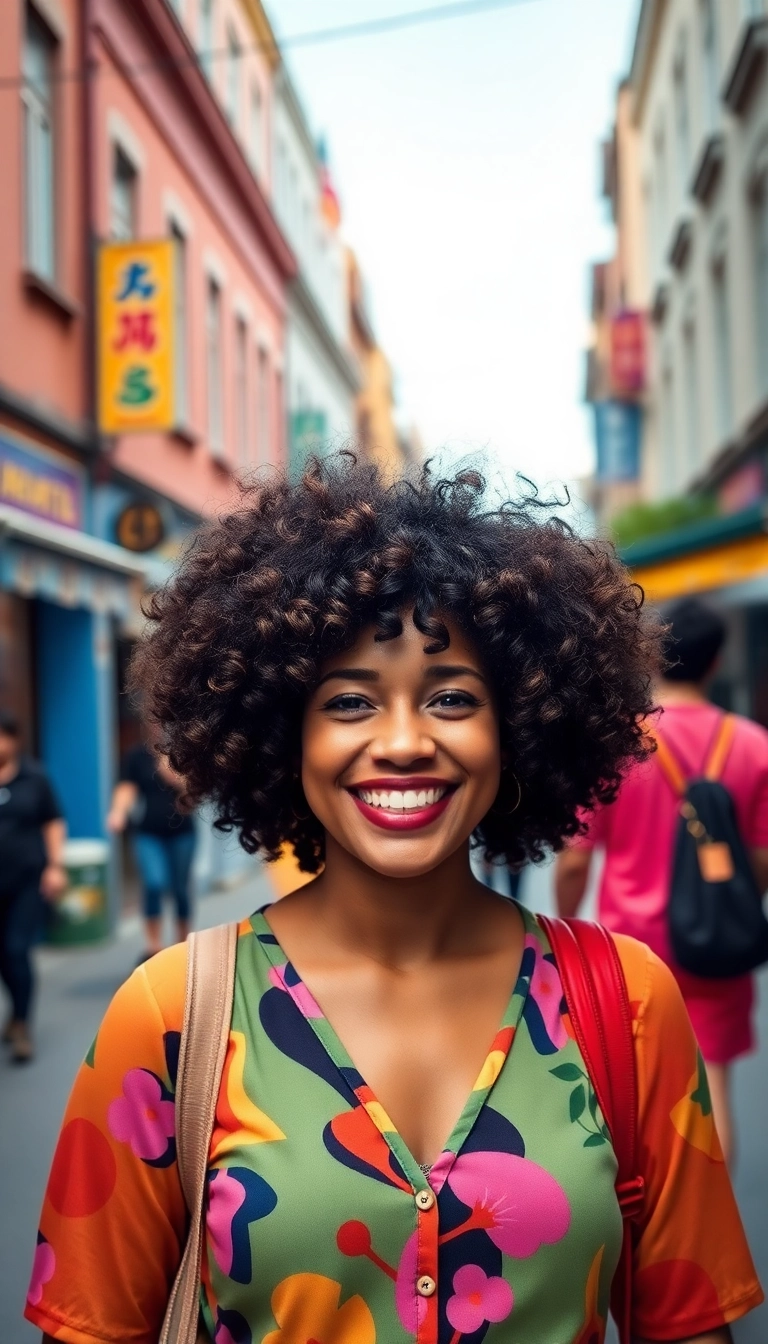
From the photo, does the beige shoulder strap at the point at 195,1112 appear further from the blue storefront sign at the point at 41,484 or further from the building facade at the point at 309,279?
the building facade at the point at 309,279

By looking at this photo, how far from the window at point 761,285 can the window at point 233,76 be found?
192 inches

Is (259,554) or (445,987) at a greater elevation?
(259,554)

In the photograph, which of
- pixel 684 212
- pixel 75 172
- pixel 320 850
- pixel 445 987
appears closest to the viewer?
pixel 445 987

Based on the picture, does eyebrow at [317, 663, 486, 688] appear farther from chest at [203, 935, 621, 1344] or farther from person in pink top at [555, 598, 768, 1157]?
person in pink top at [555, 598, 768, 1157]

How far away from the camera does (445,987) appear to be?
180 cm

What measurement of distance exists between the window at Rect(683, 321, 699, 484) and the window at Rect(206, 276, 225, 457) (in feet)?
21.2

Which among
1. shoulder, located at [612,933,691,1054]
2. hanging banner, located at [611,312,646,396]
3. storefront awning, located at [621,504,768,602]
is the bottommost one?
shoulder, located at [612,933,691,1054]

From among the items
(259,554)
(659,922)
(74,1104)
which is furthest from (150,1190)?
(659,922)

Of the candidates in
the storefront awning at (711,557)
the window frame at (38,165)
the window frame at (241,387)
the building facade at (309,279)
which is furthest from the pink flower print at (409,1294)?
the window frame at (241,387)

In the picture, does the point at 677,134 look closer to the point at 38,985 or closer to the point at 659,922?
the point at 38,985

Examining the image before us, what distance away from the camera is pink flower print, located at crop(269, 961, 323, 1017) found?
1718 millimetres

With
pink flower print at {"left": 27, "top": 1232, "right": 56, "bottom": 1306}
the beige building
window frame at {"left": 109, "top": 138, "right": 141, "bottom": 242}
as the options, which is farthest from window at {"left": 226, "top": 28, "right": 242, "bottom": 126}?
pink flower print at {"left": 27, "top": 1232, "right": 56, "bottom": 1306}

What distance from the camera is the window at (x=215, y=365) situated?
1595cm

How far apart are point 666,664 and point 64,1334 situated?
119cm
